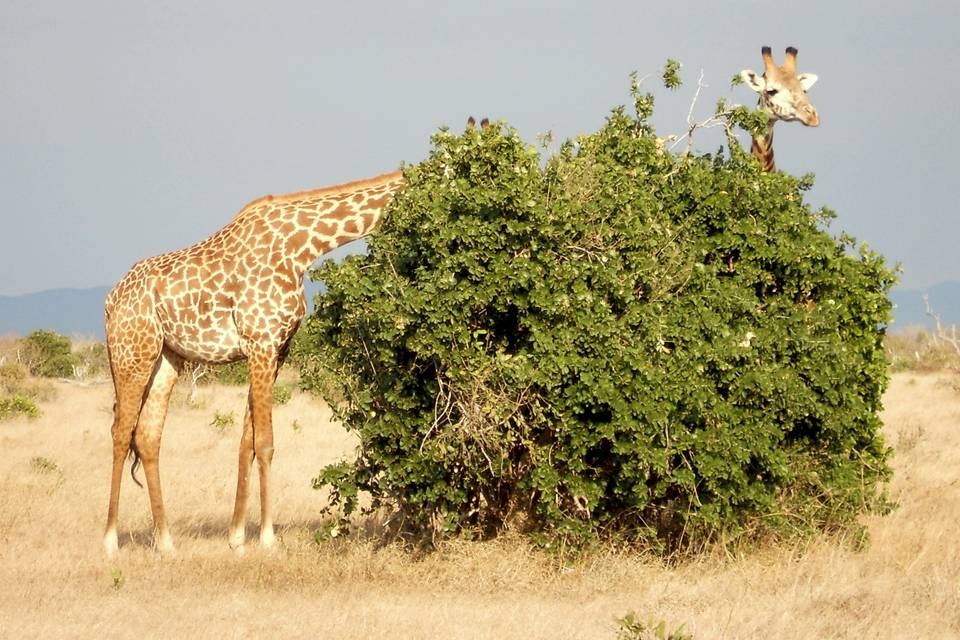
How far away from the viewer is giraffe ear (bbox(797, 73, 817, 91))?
41.1 feet

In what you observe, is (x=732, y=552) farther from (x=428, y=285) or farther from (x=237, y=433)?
(x=237, y=433)

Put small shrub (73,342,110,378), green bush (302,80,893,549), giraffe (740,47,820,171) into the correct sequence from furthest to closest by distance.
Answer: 1. small shrub (73,342,110,378)
2. giraffe (740,47,820,171)
3. green bush (302,80,893,549)

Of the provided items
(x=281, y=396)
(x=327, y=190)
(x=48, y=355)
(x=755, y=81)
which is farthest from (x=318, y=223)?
(x=48, y=355)

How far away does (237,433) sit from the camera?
18.8 m

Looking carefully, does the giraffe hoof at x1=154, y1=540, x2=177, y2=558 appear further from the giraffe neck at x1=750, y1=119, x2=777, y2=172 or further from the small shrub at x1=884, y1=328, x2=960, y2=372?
the small shrub at x1=884, y1=328, x2=960, y2=372

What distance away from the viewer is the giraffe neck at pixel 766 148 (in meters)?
11.6

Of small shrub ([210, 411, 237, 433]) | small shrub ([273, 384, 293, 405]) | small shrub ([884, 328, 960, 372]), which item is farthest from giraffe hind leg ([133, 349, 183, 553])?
small shrub ([884, 328, 960, 372])

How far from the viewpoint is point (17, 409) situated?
20672 millimetres

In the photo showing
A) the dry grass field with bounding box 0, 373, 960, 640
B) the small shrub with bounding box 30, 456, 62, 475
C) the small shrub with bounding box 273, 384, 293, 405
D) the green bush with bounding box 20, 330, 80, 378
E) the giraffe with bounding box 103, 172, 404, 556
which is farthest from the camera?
the green bush with bounding box 20, 330, 80, 378

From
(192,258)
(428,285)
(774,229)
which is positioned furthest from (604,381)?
(192,258)

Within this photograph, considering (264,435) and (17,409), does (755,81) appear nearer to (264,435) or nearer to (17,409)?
(264,435)

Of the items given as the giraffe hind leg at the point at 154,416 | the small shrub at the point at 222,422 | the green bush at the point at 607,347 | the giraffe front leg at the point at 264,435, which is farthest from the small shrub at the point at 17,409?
the green bush at the point at 607,347

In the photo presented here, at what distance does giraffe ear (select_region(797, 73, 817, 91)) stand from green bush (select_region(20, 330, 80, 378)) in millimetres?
21865

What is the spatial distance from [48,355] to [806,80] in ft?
76.0
